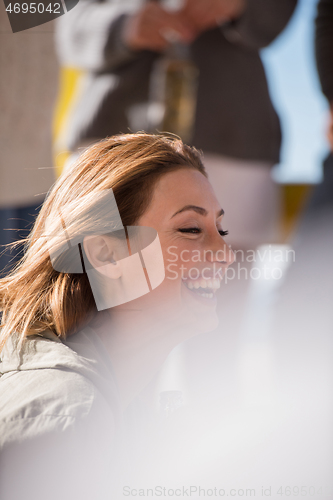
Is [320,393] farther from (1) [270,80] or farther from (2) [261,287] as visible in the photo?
(1) [270,80]

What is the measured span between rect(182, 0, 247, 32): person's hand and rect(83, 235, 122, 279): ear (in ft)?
1.06

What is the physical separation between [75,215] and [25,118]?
174 mm

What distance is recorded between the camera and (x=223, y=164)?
56cm

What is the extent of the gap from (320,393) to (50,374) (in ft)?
1.26

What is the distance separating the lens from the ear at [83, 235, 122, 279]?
0.48 m

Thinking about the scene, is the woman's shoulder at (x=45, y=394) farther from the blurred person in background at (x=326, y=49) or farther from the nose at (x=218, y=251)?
the blurred person in background at (x=326, y=49)

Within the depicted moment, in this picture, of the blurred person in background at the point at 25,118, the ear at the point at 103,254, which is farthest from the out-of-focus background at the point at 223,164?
the ear at the point at 103,254

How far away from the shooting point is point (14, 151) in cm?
53

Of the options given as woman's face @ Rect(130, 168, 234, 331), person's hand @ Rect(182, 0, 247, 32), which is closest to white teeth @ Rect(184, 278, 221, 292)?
woman's face @ Rect(130, 168, 234, 331)

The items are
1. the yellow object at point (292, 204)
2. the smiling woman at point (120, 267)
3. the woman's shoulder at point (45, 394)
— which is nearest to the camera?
the woman's shoulder at point (45, 394)

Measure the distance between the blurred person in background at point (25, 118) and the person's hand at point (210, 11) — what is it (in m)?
0.20

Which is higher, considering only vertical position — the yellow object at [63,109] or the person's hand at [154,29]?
the person's hand at [154,29]

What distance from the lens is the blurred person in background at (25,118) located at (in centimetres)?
53

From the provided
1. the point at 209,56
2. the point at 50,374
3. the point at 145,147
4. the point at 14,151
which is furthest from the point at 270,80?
the point at 50,374
